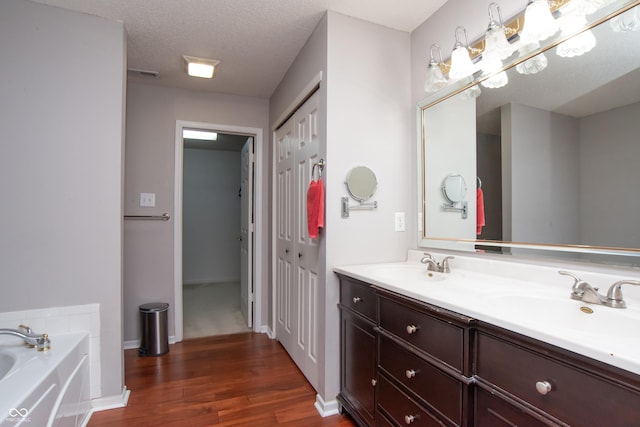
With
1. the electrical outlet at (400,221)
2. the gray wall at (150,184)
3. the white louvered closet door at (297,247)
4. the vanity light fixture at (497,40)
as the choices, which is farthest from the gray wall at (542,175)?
the gray wall at (150,184)

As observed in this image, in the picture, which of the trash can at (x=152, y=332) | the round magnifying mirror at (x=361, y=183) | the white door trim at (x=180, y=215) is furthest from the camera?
the white door trim at (x=180, y=215)

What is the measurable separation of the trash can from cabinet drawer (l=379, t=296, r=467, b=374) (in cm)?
211

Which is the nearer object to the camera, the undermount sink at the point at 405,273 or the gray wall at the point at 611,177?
the gray wall at the point at 611,177

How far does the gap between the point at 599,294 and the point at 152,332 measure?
296 cm

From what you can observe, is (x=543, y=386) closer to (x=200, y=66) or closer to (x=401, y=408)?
(x=401, y=408)

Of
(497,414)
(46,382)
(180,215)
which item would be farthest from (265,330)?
(497,414)

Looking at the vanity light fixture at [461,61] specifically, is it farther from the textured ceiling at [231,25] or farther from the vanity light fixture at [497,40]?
the textured ceiling at [231,25]

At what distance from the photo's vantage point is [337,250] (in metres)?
1.87

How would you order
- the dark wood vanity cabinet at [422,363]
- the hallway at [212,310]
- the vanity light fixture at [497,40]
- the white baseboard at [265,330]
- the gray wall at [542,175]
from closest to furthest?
the dark wood vanity cabinet at [422,363] → the gray wall at [542,175] → the vanity light fixture at [497,40] → the white baseboard at [265,330] → the hallway at [212,310]

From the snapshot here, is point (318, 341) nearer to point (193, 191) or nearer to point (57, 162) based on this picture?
point (57, 162)

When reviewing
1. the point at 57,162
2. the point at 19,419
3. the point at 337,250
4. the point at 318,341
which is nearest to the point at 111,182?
the point at 57,162

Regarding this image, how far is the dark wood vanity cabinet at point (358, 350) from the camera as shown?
60.4 inches

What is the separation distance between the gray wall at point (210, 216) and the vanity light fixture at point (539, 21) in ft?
16.6

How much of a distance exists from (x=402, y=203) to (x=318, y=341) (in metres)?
1.03
